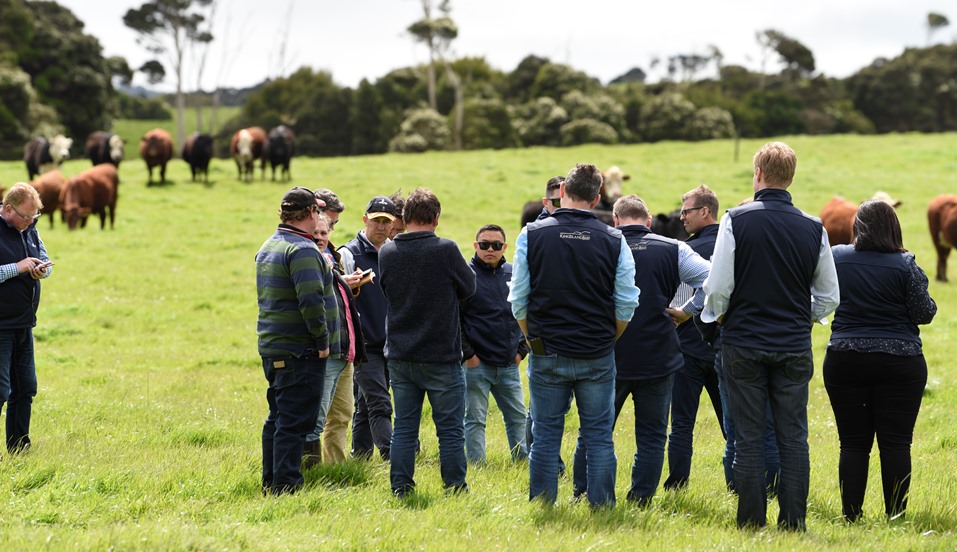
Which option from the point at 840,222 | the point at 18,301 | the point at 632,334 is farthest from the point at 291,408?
the point at 840,222

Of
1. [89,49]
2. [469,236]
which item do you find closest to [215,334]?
[469,236]

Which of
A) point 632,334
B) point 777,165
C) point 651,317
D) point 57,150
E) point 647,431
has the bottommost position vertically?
point 647,431

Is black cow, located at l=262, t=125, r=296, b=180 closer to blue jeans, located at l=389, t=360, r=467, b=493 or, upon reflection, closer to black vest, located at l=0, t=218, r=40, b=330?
black vest, located at l=0, t=218, r=40, b=330

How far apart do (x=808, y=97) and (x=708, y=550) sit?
67.4 meters

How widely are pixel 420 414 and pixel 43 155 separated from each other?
2801 centimetres

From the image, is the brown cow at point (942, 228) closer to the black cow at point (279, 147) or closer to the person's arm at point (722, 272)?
the person's arm at point (722, 272)

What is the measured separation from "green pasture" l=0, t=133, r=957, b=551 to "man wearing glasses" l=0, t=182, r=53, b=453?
0.36 meters

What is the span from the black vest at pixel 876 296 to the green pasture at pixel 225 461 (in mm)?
1206

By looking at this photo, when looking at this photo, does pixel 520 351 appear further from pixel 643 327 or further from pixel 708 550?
pixel 708 550

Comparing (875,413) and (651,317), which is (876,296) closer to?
(875,413)

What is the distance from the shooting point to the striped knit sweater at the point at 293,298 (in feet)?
17.7

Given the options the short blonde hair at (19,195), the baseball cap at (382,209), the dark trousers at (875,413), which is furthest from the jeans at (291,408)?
the dark trousers at (875,413)

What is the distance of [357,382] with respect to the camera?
6.99 metres

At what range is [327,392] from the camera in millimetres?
5984
